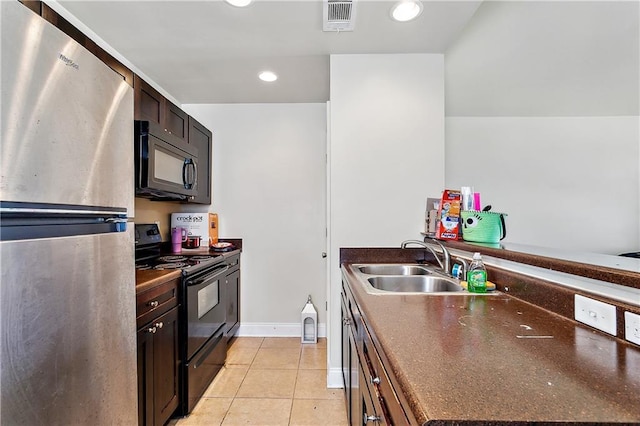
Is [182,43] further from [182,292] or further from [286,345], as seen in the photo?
[286,345]

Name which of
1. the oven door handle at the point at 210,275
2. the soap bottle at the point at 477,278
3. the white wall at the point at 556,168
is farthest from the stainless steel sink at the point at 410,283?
the white wall at the point at 556,168

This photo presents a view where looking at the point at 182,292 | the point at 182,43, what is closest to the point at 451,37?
the point at 182,43

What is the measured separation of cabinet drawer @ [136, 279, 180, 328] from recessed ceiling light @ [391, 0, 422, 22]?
→ 203cm

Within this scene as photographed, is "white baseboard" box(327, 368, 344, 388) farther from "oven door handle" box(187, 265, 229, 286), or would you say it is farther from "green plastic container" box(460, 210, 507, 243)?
"green plastic container" box(460, 210, 507, 243)

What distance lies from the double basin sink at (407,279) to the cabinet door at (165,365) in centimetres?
111

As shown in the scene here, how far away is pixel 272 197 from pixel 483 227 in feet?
6.80

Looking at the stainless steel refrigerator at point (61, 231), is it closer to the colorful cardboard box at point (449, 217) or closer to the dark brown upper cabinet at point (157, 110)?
the dark brown upper cabinet at point (157, 110)

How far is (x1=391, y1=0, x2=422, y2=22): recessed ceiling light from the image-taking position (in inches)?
64.2

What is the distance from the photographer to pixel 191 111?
10.4 ft

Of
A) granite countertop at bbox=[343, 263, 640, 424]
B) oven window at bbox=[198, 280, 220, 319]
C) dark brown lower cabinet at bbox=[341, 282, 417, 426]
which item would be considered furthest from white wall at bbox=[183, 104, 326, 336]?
granite countertop at bbox=[343, 263, 640, 424]

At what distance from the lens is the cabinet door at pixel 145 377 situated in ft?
4.58

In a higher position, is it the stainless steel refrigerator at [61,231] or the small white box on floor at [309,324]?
the stainless steel refrigerator at [61,231]

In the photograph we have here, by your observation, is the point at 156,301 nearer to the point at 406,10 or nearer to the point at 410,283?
the point at 410,283

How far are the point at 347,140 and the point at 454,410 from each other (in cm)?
190
